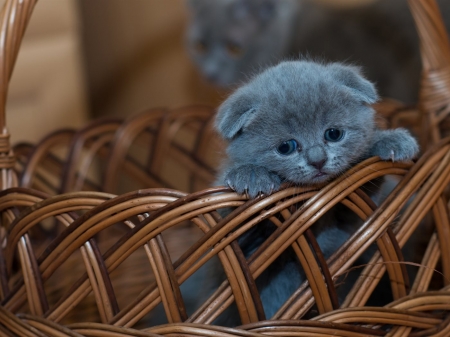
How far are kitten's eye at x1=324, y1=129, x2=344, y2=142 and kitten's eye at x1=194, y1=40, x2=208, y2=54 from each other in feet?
4.15

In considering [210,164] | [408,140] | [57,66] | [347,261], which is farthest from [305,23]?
[347,261]

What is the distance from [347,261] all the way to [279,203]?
0.13 metres

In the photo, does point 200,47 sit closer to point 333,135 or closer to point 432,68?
point 432,68

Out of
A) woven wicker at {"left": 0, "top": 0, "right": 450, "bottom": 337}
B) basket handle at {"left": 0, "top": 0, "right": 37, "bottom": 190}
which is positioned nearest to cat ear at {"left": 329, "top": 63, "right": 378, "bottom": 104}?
woven wicker at {"left": 0, "top": 0, "right": 450, "bottom": 337}

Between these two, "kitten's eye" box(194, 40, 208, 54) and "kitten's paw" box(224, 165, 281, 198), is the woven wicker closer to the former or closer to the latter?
"kitten's paw" box(224, 165, 281, 198)

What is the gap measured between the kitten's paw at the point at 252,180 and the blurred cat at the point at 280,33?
3.65ft

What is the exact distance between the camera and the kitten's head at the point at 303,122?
0.73 meters

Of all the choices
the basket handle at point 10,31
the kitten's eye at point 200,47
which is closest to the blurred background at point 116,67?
the kitten's eye at point 200,47

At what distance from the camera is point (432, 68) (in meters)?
1.05

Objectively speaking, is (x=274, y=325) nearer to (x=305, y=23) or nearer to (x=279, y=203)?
(x=279, y=203)

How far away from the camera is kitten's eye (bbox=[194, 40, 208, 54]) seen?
6.38ft

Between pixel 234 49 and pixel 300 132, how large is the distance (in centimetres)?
124

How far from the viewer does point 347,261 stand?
0.71m

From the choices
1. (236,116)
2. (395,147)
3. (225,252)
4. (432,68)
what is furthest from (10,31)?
(432,68)
